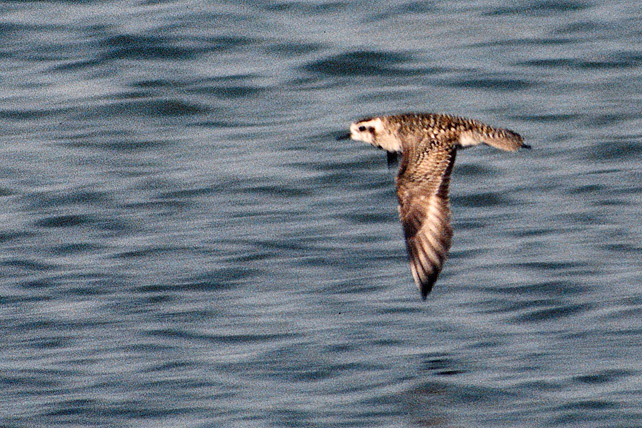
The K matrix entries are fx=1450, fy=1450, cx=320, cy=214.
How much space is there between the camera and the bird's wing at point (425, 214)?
838 centimetres

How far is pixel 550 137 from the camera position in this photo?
12.5m

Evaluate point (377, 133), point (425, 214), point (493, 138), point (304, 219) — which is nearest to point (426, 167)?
point (425, 214)

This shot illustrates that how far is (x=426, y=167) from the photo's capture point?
880 centimetres

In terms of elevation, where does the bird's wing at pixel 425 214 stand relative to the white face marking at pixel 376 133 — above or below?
below

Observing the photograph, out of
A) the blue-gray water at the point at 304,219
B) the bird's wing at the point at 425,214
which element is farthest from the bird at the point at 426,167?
the blue-gray water at the point at 304,219

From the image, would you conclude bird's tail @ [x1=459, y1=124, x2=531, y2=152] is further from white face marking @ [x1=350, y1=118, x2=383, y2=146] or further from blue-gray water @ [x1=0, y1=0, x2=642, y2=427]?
blue-gray water @ [x1=0, y1=0, x2=642, y2=427]

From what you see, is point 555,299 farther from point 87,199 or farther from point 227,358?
point 87,199

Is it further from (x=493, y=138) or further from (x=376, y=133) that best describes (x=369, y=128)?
(x=493, y=138)

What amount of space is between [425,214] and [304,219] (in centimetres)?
278

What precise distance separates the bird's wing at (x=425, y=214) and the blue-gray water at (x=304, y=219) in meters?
0.59

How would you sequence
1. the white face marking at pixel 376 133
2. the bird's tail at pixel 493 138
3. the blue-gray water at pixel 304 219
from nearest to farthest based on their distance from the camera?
the blue-gray water at pixel 304 219
the bird's tail at pixel 493 138
the white face marking at pixel 376 133

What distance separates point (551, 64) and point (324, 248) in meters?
4.77

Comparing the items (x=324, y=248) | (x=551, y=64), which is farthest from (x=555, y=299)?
(x=551, y=64)

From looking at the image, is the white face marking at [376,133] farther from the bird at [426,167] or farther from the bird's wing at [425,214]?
the bird's wing at [425,214]
